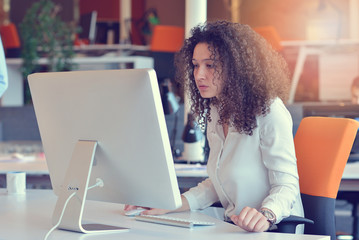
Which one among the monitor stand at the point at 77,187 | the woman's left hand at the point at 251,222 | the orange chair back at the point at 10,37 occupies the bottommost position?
the orange chair back at the point at 10,37

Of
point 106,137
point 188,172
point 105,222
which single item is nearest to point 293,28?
point 188,172

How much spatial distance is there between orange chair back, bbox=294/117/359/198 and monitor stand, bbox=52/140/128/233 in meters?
0.77

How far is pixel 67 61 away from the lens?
25.4 feet

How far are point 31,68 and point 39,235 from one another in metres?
6.34

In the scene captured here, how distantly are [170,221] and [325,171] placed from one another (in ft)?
2.05

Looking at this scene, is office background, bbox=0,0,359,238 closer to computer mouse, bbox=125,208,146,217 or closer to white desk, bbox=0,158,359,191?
white desk, bbox=0,158,359,191

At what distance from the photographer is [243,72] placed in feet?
6.22

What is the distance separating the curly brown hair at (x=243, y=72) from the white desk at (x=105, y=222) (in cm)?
36

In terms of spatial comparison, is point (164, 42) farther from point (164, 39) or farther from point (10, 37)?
point (10, 37)

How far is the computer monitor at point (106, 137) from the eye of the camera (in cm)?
146

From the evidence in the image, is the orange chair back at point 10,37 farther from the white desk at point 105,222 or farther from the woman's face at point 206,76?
the woman's face at point 206,76

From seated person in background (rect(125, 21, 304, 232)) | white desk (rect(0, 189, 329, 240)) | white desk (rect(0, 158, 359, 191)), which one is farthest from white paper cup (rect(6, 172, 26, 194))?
seated person in background (rect(125, 21, 304, 232))

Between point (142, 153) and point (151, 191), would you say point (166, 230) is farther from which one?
point (142, 153)

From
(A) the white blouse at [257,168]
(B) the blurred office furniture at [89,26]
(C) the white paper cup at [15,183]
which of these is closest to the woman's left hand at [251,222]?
(A) the white blouse at [257,168]
